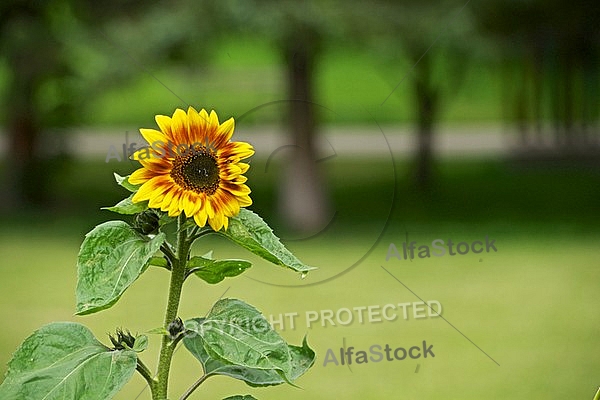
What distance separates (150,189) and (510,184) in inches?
126

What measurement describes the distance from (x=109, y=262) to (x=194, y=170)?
46mm

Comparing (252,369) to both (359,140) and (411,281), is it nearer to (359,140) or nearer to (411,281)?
(411,281)

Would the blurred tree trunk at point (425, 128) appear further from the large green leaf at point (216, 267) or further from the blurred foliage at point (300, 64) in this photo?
the large green leaf at point (216, 267)

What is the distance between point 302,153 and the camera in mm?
2896

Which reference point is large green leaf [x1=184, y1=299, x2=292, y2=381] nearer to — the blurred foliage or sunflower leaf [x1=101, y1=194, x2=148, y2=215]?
sunflower leaf [x1=101, y1=194, x2=148, y2=215]

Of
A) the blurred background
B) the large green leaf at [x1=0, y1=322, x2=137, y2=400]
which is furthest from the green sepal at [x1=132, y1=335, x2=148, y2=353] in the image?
the blurred background

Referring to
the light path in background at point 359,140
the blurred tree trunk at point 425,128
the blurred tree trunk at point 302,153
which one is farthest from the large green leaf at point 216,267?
the blurred tree trunk at point 425,128

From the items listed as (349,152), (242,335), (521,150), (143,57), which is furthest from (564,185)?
(242,335)

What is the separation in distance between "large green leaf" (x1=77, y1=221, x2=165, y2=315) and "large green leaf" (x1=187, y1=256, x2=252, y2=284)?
0.02 meters

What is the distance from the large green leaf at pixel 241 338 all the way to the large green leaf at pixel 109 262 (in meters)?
0.03

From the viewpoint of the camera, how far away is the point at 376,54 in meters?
2.89

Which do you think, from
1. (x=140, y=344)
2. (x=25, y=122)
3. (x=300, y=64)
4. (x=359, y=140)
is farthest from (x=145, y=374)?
(x=25, y=122)

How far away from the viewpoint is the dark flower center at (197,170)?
340 mm

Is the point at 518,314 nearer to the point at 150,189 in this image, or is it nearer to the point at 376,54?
the point at 376,54
